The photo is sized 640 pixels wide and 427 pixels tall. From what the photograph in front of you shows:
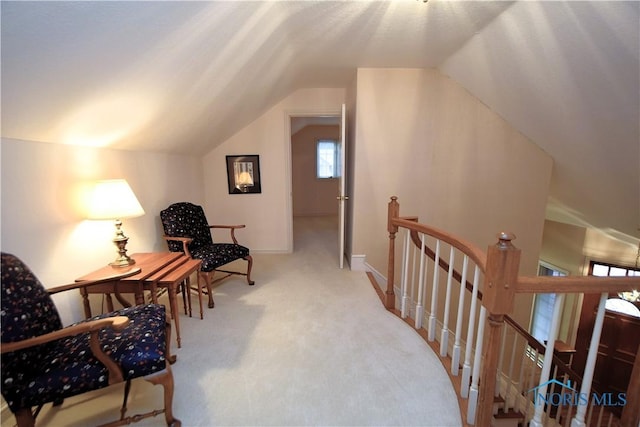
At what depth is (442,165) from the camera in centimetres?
329

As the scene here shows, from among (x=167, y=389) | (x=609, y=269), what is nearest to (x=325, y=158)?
(x=609, y=269)

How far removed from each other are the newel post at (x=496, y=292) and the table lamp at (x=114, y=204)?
2.16 m

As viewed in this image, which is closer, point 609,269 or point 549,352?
point 549,352

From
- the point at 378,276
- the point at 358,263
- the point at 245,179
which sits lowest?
the point at 378,276

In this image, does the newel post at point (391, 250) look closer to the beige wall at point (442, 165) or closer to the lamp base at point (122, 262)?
the beige wall at point (442, 165)

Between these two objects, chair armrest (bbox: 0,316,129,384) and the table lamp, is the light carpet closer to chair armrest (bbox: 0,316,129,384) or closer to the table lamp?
chair armrest (bbox: 0,316,129,384)

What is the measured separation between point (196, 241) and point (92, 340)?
6.09 feet

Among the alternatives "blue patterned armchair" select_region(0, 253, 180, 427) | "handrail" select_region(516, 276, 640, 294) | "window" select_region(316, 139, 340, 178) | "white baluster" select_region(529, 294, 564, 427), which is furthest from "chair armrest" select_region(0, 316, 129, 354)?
"window" select_region(316, 139, 340, 178)

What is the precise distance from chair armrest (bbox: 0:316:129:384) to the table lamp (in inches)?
33.4

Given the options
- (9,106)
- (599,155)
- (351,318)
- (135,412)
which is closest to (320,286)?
(351,318)

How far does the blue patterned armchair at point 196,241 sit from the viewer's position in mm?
2477

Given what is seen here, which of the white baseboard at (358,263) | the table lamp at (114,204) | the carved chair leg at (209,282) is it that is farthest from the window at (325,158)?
the table lamp at (114,204)

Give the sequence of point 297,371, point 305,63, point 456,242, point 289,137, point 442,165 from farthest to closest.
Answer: point 289,137
point 442,165
point 305,63
point 297,371
point 456,242

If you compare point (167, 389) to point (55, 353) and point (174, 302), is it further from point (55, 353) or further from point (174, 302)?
point (174, 302)
